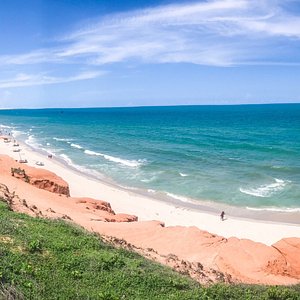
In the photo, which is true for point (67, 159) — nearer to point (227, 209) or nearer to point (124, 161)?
point (124, 161)

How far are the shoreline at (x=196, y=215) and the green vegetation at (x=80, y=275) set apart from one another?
15.0 m

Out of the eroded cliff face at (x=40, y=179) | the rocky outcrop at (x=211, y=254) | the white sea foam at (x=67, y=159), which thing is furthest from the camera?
the white sea foam at (x=67, y=159)

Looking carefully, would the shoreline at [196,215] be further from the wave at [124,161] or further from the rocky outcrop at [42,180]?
the wave at [124,161]

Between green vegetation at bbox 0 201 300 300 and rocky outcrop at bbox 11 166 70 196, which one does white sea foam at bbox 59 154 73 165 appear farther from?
green vegetation at bbox 0 201 300 300

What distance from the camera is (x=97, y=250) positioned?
44.5 ft

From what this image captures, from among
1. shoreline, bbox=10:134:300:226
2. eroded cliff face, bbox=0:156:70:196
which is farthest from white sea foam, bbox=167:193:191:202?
eroded cliff face, bbox=0:156:70:196

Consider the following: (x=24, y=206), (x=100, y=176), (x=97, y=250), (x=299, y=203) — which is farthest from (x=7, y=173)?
(x=299, y=203)

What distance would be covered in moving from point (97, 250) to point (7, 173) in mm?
16425

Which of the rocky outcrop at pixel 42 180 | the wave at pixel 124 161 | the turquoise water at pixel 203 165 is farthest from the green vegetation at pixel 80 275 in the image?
the wave at pixel 124 161

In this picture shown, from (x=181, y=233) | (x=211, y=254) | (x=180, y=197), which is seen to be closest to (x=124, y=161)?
(x=180, y=197)

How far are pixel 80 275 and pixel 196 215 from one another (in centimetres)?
2138

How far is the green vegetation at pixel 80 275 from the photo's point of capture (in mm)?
10000

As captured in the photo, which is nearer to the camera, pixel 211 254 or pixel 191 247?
pixel 211 254

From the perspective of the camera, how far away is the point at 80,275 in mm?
11109
